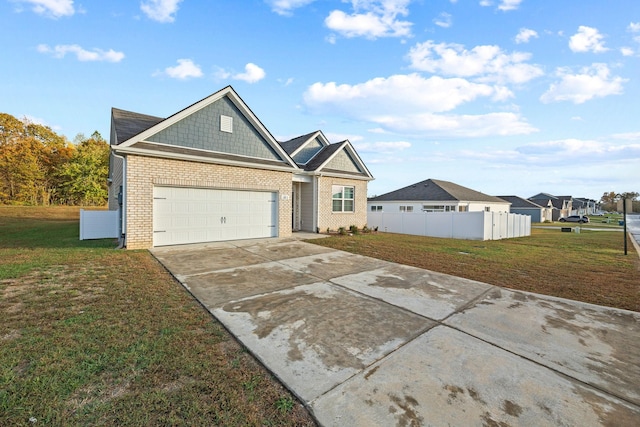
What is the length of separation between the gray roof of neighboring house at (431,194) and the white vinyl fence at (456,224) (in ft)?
18.8

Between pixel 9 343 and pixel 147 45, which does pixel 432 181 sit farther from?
pixel 9 343

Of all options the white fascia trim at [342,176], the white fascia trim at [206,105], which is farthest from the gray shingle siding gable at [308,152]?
the white fascia trim at [206,105]

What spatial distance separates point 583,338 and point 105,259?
33.8ft

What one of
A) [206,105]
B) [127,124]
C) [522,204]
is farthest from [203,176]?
[522,204]

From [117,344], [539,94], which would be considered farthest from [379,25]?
[117,344]

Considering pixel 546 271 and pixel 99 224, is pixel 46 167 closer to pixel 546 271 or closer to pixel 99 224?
pixel 99 224

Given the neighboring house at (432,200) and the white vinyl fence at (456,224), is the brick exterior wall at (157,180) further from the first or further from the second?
the neighboring house at (432,200)

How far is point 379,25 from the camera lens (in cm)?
1007

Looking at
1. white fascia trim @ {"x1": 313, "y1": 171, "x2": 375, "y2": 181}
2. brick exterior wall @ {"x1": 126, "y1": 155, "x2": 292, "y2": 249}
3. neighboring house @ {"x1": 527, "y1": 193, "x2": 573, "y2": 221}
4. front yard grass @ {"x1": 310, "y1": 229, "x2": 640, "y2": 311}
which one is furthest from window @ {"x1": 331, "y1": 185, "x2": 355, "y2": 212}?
neighboring house @ {"x1": 527, "y1": 193, "x2": 573, "y2": 221}

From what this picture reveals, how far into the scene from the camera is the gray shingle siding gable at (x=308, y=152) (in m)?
16.1

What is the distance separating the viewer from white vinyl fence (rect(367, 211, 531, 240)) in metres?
15.5

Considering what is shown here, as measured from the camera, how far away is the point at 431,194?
25375 mm

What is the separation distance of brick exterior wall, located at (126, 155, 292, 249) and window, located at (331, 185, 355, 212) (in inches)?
207

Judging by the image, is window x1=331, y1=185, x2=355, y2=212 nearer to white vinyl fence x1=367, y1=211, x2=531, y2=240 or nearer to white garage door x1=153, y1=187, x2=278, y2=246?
white vinyl fence x1=367, y1=211, x2=531, y2=240
